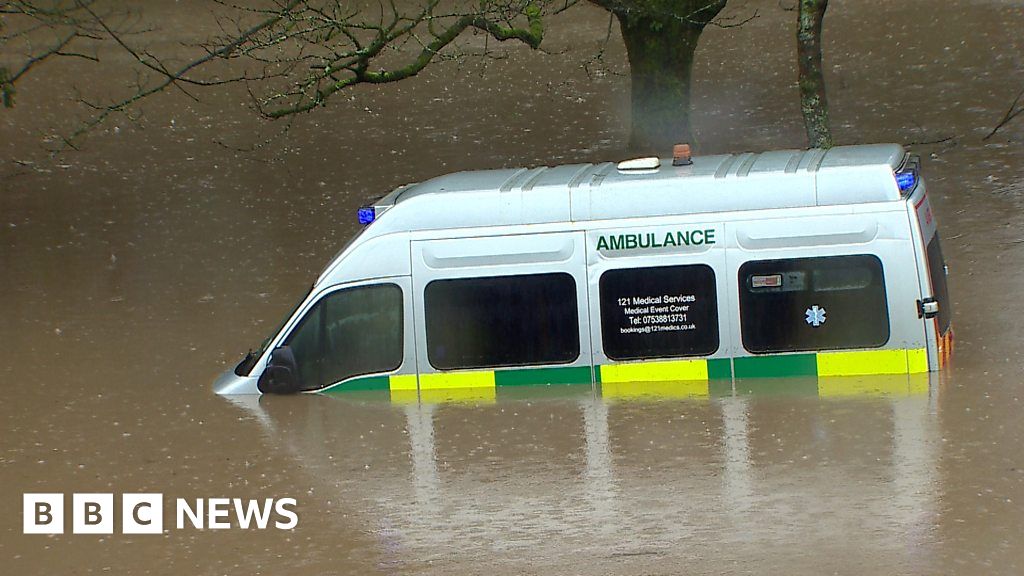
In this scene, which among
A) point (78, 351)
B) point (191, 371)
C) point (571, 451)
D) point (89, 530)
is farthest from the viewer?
point (78, 351)

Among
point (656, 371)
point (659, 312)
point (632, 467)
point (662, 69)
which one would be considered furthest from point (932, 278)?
point (662, 69)

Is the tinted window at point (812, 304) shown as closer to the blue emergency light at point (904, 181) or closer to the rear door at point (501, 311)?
the blue emergency light at point (904, 181)

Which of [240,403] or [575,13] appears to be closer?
[240,403]

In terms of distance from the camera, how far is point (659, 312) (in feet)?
40.2

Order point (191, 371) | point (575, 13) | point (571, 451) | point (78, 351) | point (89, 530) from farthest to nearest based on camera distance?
point (575, 13), point (78, 351), point (191, 371), point (571, 451), point (89, 530)

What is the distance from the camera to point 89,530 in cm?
1070

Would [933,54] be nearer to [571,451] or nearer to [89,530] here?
[571,451]

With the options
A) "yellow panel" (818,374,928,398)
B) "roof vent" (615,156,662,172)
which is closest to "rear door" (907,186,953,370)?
"yellow panel" (818,374,928,398)

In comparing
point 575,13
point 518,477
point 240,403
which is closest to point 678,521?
point 518,477

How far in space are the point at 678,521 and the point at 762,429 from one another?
213cm

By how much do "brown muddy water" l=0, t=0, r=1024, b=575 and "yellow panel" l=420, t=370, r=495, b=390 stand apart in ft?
0.57

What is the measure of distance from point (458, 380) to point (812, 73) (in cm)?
821

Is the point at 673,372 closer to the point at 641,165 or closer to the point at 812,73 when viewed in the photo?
the point at 641,165

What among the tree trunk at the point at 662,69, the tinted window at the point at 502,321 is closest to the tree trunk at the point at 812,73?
the tree trunk at the point at 662,69
